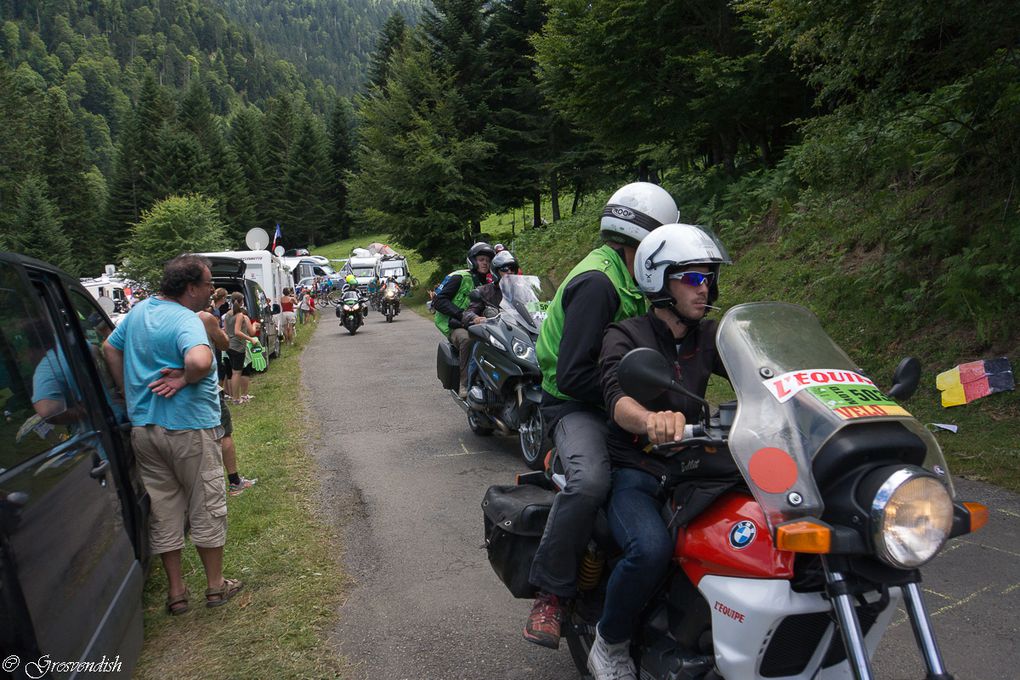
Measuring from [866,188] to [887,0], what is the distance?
16.3 feet

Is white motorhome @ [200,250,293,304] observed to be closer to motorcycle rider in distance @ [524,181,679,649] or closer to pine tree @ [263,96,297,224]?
motorcycle rider in distance @ [524,181,679,649]

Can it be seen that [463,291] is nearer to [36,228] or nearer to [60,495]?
[60,495]

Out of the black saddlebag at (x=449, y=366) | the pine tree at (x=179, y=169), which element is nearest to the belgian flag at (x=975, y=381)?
the black saddlebag at (x=449, y=366)

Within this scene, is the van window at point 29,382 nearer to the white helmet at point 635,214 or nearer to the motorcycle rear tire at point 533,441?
the white helmet at point 635,214

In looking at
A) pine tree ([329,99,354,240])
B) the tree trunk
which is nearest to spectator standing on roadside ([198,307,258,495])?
the tree trunk

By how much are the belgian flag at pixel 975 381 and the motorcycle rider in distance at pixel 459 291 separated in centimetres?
503

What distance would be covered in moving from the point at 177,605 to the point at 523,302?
4.11m

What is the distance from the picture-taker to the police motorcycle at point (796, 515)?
2.21 meters

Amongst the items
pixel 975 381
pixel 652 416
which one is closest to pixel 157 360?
pixel 652 416

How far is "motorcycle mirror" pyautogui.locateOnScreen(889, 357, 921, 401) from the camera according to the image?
9.18 feet

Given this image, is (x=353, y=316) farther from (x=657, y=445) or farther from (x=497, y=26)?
(x=657, y=445)

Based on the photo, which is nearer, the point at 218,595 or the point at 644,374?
the point at 644,374

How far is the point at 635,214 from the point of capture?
3.79 m

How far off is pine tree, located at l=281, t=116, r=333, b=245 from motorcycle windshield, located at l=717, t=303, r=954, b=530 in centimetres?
8762
